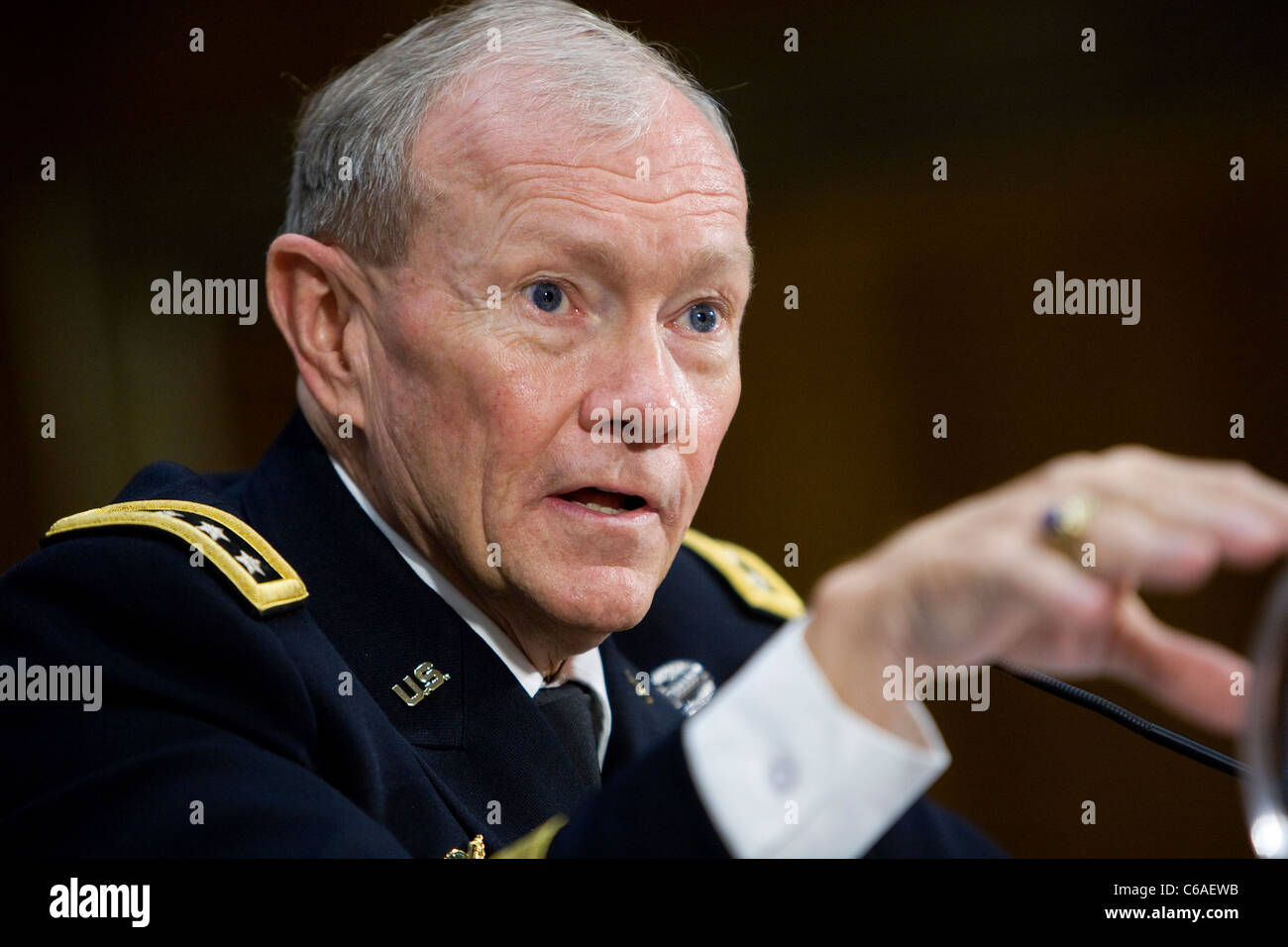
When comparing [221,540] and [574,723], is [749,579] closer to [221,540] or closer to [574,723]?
[574,723]

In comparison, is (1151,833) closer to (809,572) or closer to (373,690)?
(809,572)

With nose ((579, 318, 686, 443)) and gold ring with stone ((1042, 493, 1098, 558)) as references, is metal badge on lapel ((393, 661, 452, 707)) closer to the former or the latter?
nose ((579, 318, 686, 443))

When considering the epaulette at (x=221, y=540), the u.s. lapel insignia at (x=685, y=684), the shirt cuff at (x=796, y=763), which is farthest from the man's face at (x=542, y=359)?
the shirt cuff at (x=796, y=763)

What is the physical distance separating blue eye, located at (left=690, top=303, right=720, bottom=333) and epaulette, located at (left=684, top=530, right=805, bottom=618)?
668mm

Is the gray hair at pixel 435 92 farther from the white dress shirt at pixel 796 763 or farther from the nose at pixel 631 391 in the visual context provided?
the white dress shirt at pixel 796 763

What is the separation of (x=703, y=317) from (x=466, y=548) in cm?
42

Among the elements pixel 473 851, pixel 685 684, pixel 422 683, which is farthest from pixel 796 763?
pixel 685 684

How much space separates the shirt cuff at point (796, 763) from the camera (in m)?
0.98

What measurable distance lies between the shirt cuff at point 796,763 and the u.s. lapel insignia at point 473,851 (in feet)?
1.56

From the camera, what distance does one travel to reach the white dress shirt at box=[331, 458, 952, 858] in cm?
98

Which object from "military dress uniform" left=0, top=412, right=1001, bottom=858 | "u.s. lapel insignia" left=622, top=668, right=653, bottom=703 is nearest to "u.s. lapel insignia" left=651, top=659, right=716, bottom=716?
"u.s. lapel insignia" left=622, top=668, right=653, bottom=703

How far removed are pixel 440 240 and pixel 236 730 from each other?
2.03 ft

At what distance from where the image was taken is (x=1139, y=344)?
2932mm

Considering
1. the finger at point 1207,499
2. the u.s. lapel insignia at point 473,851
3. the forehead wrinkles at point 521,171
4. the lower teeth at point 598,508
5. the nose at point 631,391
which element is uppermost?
the forehead wrinkles at point 521,171
